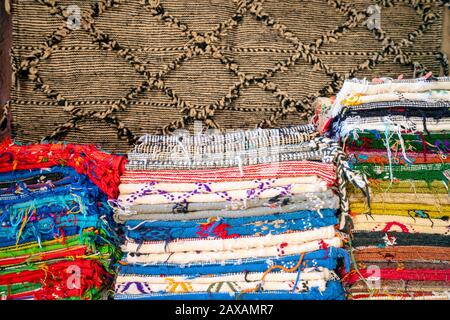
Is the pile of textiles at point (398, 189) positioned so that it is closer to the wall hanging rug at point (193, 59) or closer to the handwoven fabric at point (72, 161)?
the wall hanging rug at point (193, 59)

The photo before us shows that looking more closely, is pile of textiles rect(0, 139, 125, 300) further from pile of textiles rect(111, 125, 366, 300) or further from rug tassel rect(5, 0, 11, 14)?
rug tassel rect(5, 0, 11, 14)

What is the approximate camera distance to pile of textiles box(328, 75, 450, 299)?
104cm

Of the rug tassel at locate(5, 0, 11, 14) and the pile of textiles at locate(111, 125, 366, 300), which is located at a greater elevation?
the rug tassel at locate(5, 0, 11, 14)

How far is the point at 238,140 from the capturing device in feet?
3.67


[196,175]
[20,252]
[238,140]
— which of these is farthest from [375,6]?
[20,252]

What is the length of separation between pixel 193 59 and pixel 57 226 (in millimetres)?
620

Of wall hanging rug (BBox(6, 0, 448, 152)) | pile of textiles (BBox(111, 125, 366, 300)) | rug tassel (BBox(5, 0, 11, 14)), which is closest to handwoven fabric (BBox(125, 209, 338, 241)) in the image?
pile of textiles (BBox(111, 125, 366, 300))

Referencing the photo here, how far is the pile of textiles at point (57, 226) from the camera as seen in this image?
1036mm

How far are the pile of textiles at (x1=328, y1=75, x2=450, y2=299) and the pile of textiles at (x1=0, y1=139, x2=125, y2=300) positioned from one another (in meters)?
0.61

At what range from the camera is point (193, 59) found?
4.23ft

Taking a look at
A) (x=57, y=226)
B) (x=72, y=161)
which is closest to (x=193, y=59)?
(x=72, y=161)

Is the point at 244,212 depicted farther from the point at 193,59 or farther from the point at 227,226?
the point at 193,59

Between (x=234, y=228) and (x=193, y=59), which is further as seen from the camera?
(x=193, y=59)

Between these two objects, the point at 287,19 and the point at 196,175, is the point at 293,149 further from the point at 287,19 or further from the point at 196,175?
the point at 287,19
